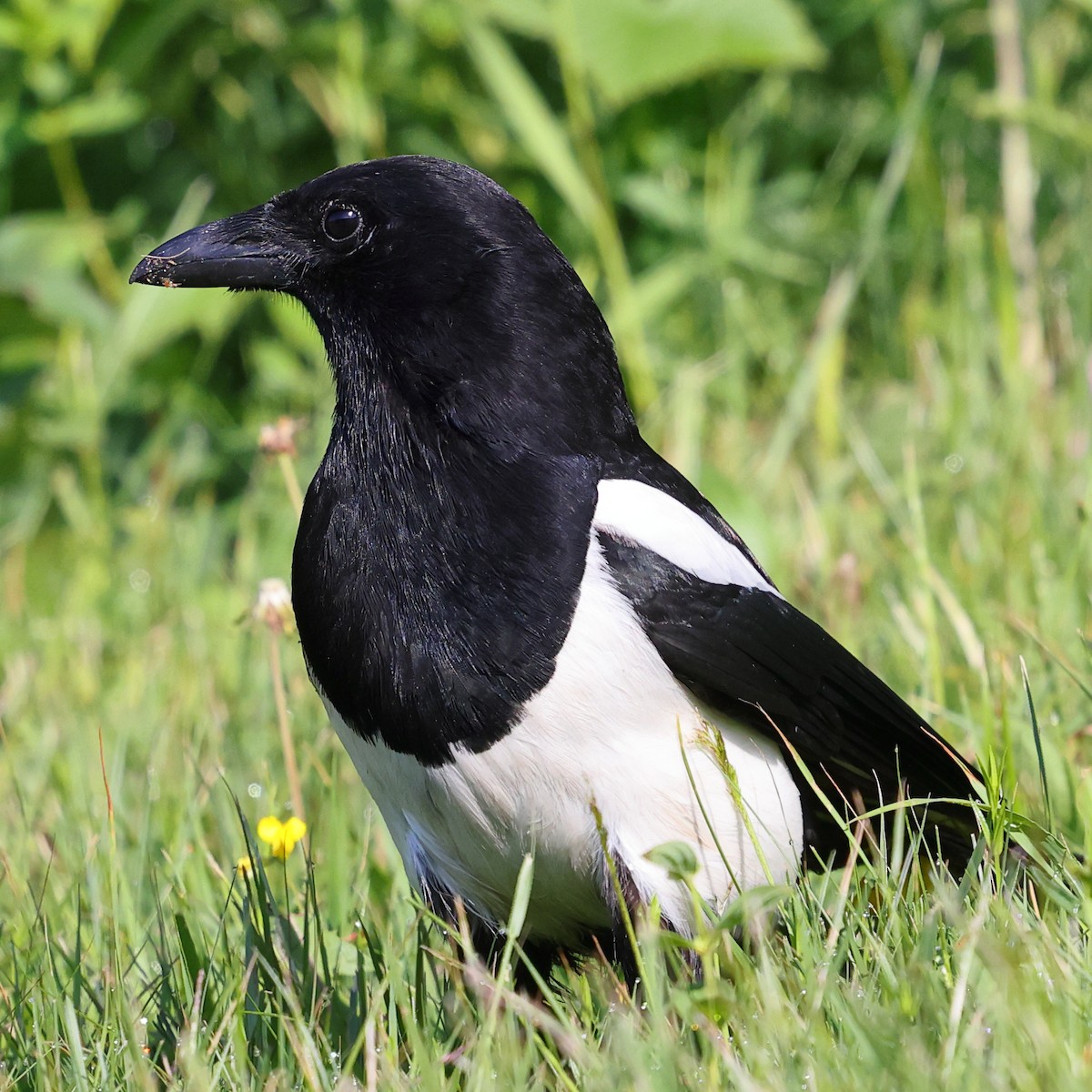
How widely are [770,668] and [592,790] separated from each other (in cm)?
29

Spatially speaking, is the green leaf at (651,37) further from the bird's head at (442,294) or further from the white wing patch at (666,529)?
the white wing patch at (666,529)

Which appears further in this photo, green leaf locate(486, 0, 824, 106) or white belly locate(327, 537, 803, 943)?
green leaf locate(486, 0, 824, 106)

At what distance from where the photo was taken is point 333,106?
11.4ft

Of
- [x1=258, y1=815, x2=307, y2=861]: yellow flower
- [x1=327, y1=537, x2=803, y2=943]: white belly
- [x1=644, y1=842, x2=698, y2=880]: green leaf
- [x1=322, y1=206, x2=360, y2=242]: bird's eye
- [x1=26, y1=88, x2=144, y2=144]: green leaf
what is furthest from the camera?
[x1=26, y1=88, x2=144, y2=144]: green leaf

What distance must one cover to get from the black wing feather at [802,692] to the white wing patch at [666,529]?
0.04 feet

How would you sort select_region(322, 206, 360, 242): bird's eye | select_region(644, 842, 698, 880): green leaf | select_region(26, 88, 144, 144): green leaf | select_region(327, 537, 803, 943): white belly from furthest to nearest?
select_region(26, 88, 144, 144): green leaf → select_region(322, 206, 360, 242): bird's eye → select_region(327, 537, 803, 943): white belly → select_region(644, 842, 698, 880): green leaf

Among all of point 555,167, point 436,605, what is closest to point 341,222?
point 436,605

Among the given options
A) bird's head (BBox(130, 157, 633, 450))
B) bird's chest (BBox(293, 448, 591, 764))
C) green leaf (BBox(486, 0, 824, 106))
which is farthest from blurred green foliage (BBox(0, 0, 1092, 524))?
bird's chest (BBox(293, 448, 591, 764))

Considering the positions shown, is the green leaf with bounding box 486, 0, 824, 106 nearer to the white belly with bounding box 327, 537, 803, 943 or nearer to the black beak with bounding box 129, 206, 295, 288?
the black beak with bounding box 129, 206, 295, 288

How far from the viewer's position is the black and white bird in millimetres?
1597

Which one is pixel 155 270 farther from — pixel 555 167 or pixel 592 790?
pixel 555 167

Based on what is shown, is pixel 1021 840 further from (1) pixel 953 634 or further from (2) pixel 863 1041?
(1) pixel 953 634

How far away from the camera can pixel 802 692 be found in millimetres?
1785

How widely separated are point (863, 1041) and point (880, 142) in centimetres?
300
